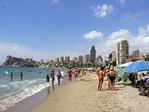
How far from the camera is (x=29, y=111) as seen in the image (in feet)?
51.4

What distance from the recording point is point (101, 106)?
49.9ft

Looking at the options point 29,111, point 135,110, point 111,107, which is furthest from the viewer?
point 29,111

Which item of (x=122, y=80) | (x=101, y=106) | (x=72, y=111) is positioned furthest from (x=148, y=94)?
(x=122, y=80)

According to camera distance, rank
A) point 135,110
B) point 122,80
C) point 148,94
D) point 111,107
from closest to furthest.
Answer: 1. point 135,110
2. point 111,107
3. point 148,94
4. point 122,80

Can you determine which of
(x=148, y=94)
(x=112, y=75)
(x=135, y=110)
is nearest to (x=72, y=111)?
(x=135, y=110)

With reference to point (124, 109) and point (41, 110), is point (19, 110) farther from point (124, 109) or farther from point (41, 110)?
point (124, 109)

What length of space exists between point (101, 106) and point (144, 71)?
8.85 metres

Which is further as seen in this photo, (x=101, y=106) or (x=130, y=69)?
(x=130, y=69)

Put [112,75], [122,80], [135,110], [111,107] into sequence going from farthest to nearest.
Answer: [122,80], [112,75], [111,107], [135,110]

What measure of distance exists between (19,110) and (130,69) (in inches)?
400

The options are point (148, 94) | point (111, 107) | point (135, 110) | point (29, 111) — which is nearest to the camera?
point (135, 110)

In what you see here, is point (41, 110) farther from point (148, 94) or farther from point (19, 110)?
point (148, 94)

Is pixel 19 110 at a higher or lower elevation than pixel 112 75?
lower

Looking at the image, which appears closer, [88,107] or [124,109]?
[124,109]
